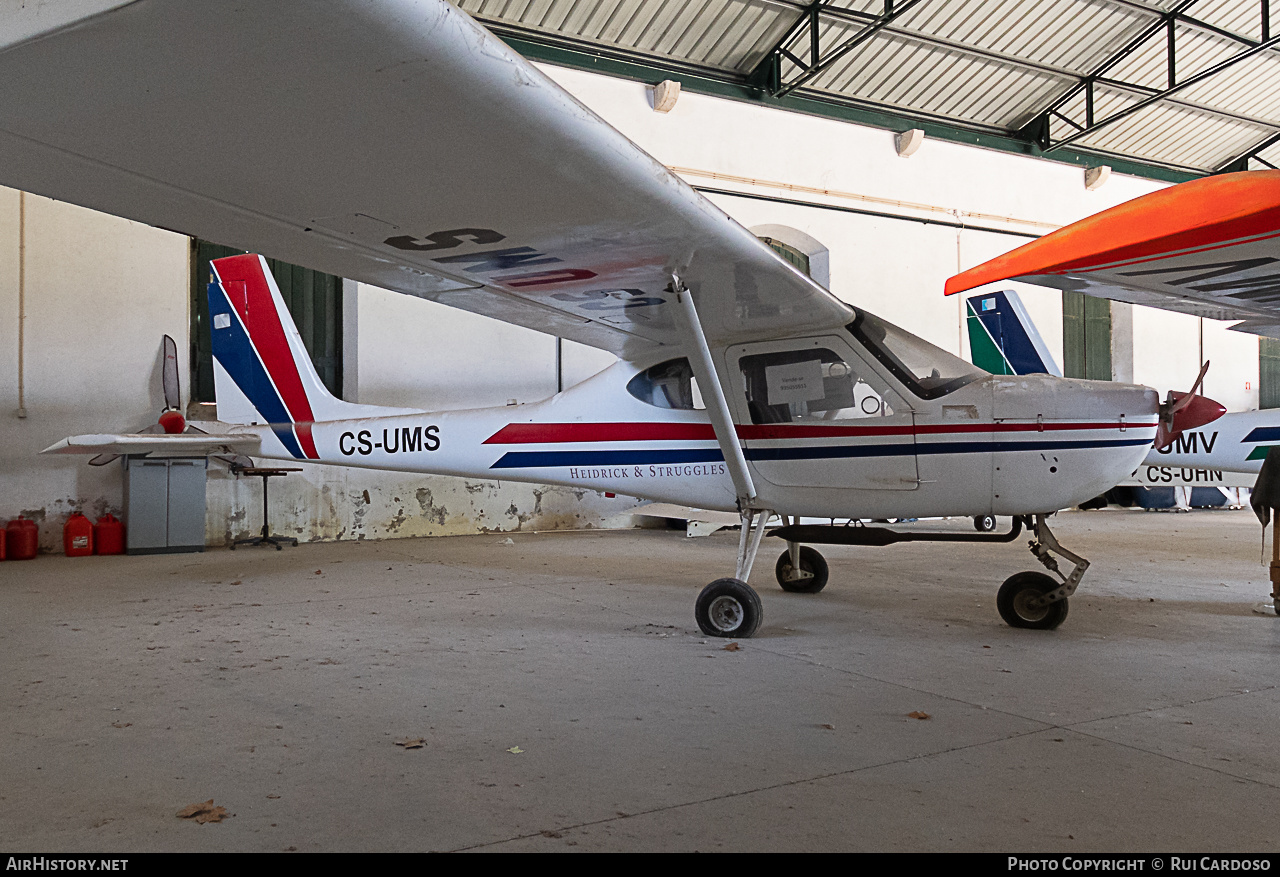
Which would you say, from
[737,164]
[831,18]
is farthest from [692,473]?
[831,18]

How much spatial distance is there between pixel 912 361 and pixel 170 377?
827 centimetres

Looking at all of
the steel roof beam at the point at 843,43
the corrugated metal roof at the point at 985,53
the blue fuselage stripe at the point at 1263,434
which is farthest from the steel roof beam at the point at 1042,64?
the blue fuselage stripe at the point at 1263,434

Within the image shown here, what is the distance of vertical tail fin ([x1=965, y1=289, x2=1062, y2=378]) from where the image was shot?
11.6 m

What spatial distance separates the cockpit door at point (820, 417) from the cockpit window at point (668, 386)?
0.35 meters

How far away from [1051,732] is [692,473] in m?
3.06

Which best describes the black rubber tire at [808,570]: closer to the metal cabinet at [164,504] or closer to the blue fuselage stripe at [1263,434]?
the blue fuselage stripe at [1263,434]

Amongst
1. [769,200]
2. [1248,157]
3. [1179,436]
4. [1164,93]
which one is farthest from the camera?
[1248,157]

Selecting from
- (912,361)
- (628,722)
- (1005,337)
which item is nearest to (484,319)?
(1005,337)

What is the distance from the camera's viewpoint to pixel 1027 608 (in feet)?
16.4

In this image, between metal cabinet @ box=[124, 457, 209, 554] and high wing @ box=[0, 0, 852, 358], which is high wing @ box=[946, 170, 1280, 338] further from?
metal cabinet @ box=[124, 457, 209, 554]

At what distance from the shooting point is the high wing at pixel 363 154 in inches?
77.1

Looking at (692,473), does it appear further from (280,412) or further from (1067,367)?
(1067,367)

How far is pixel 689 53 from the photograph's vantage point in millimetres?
12969

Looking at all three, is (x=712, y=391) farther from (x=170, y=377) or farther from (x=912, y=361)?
(x=170, y=377)
